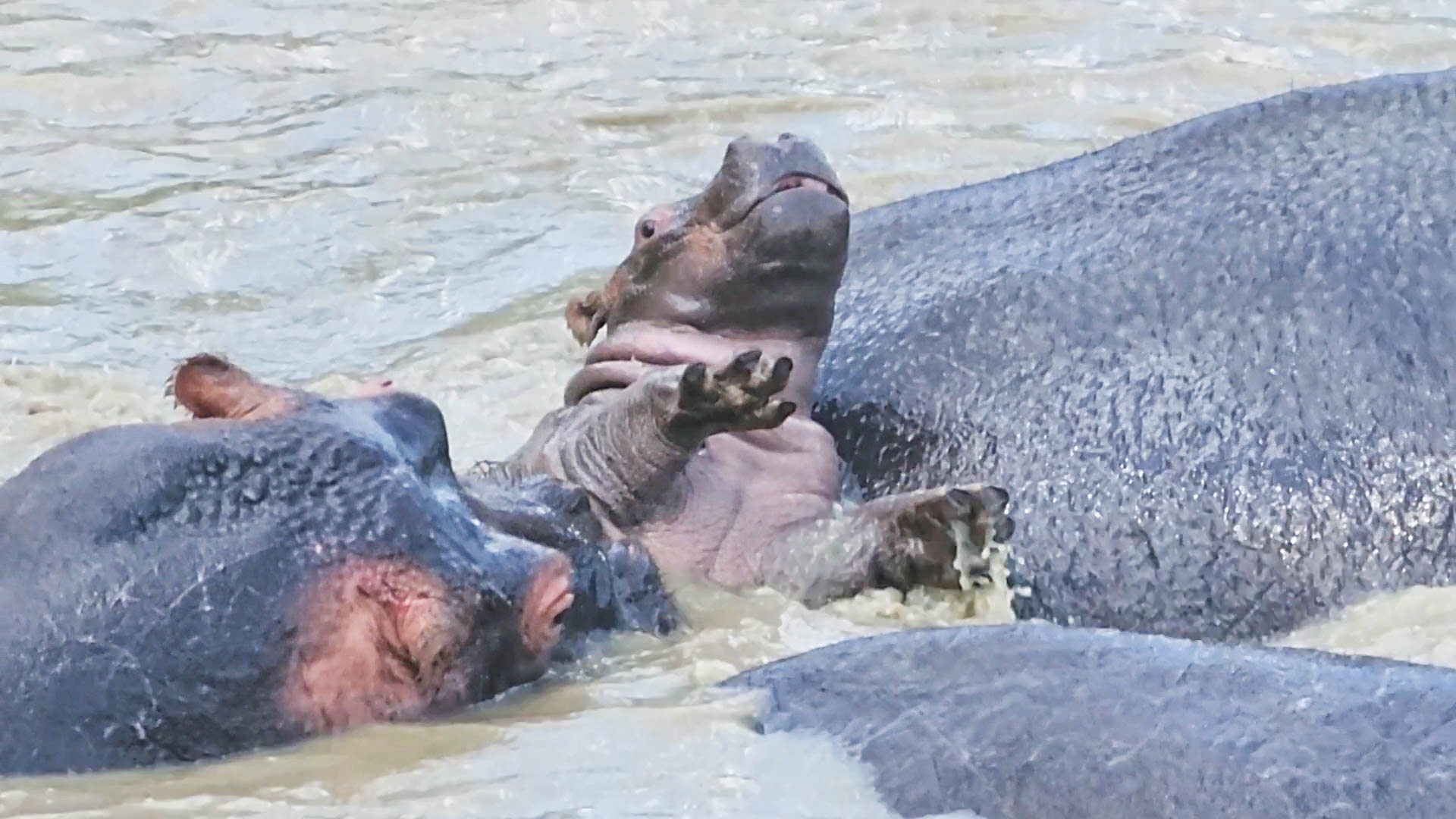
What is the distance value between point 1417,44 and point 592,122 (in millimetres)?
2884

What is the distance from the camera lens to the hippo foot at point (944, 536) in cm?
395

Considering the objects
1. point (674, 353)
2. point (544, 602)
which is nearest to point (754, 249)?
point (674, 353)

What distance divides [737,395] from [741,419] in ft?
0.19

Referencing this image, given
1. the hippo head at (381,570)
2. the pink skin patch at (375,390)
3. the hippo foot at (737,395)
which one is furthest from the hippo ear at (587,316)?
the hippo head at (381,570)

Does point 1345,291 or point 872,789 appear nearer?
point 872,789

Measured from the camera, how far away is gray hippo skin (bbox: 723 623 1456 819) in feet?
8.34

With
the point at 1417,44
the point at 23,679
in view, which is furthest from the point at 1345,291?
the point at 1417,44

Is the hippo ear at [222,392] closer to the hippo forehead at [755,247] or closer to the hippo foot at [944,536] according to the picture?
the hippo foot at [944,536]

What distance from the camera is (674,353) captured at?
475 cm

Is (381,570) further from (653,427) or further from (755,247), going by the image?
(755,247)

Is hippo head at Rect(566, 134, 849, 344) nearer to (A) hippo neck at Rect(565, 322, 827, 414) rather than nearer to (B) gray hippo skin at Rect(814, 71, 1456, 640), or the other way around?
(A) hippo neck at Rect(565, 322, 827, 414)

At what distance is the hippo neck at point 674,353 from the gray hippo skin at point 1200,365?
61 millimetres

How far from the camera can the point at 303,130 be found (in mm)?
8484

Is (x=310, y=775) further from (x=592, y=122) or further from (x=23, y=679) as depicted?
(x=592, y=122)
